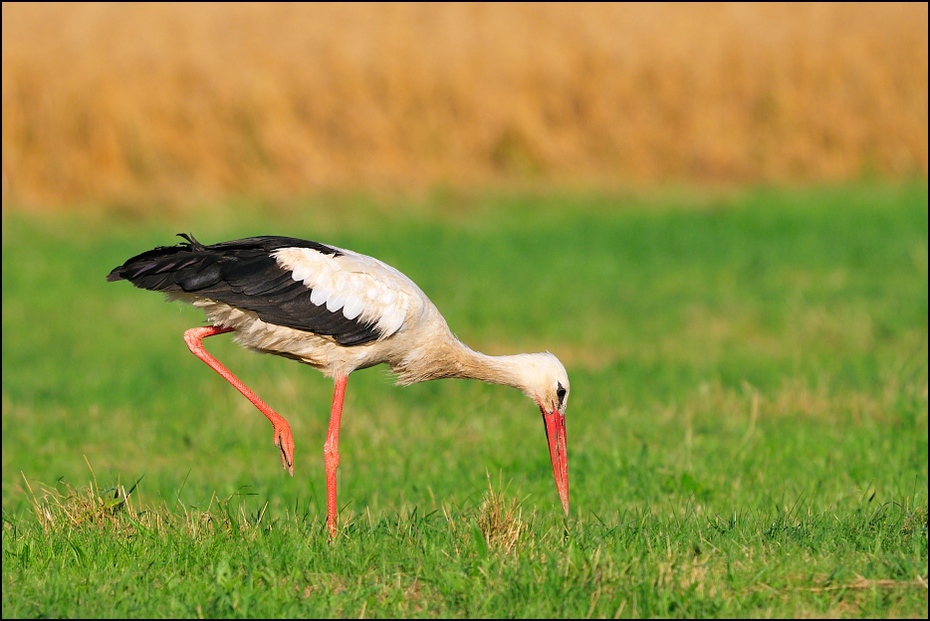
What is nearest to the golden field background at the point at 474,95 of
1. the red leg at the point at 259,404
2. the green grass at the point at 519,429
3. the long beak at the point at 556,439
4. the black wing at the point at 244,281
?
the green grass at the point at 519,429

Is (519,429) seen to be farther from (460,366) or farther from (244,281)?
(244,281)

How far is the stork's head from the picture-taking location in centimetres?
670

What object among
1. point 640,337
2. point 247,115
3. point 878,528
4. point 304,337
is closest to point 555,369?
point 304,337

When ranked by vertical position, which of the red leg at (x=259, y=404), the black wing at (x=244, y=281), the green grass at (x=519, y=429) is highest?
the black wing at (x=244, y=281)

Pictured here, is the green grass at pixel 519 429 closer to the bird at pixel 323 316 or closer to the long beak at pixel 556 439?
the long beak at pixel 556 439

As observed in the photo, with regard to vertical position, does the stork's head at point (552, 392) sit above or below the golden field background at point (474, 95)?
below

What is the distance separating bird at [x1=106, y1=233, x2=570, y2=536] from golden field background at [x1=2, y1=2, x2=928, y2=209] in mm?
12928

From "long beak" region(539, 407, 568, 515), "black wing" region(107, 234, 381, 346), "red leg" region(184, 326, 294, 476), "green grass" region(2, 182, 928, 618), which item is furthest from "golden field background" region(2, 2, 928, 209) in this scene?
"black wing" region(107, 234, 381, 346)

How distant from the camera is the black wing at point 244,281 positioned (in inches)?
244

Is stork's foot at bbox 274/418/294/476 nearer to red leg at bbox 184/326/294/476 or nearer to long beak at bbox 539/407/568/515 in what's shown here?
red leg at bbox 184/326/294/476

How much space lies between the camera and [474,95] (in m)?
20.4

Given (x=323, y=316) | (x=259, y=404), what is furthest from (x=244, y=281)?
(x=259, y=404)

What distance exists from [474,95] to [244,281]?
14551 millimetres

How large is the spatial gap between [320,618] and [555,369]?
8.74 ft
